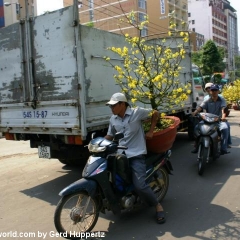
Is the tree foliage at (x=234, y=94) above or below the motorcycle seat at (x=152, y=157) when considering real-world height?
above

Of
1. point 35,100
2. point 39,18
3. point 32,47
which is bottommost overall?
point 35,100

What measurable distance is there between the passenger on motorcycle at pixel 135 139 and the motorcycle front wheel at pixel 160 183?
16.4 inches

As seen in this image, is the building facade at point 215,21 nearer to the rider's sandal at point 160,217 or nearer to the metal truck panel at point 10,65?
the metal truck panel at point 10,65

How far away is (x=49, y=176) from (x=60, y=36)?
269cm

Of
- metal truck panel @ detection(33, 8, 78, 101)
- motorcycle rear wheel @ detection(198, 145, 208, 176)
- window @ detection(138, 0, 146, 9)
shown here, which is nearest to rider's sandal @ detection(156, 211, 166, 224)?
motorcycle rear wheel @ detection(198, 145, 208, 176)

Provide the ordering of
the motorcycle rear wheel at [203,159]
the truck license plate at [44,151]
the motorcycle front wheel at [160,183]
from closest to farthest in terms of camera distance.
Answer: the motorcycle front wheel at [160,183], the truck license plate at [44,151], the motorcycle rear wheel at [203,159]

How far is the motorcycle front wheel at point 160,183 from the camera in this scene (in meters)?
4.09

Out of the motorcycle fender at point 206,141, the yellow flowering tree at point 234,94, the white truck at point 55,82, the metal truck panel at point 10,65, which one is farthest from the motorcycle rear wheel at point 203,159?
the yellow flowering tree at point 234,94

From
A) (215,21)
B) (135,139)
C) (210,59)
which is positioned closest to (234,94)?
(135,139)

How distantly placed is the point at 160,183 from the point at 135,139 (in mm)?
844

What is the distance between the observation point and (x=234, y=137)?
8.77 meters

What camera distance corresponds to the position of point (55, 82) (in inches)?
188

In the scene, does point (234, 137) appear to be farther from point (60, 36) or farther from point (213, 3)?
point (213, 3)

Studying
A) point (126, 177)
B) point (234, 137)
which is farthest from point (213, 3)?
point (126, 177)
